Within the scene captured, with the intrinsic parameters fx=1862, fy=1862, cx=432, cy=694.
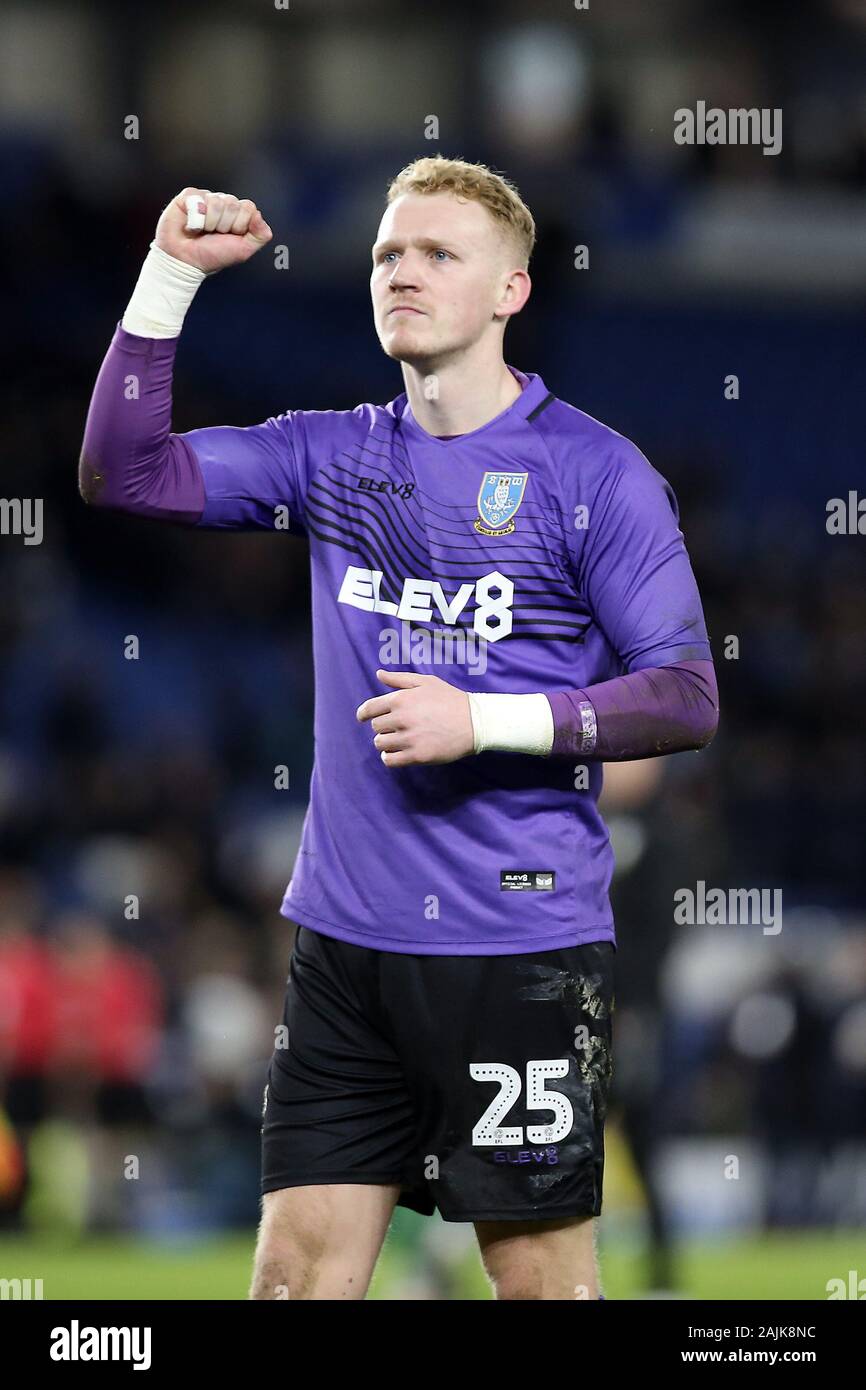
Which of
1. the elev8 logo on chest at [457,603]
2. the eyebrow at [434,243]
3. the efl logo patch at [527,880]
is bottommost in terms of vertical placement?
the efl logo patch at [527,880]

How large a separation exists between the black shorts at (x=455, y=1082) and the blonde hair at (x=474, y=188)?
1.31m

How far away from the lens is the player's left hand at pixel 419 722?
296 centimetres

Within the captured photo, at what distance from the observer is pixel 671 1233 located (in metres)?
6.33

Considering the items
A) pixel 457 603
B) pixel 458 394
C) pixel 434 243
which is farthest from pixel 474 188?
pixel 457 603

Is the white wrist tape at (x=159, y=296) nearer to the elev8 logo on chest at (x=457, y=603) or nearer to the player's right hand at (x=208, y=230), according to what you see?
the player's right hand at (x=208, y=230)

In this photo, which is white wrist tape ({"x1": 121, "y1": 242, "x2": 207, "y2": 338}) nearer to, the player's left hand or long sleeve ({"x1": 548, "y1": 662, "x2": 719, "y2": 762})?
the player's left hand

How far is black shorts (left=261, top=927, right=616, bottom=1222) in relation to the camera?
317 centimetres

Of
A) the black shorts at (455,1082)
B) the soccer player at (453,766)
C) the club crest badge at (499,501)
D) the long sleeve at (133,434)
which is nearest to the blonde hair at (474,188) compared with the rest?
the soccer player at (453,766)

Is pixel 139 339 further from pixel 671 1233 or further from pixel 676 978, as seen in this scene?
pixel 676 978

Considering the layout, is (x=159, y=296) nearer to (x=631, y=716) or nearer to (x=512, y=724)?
(x=512, y=724)

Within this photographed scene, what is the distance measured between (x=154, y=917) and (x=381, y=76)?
7195 millimetres

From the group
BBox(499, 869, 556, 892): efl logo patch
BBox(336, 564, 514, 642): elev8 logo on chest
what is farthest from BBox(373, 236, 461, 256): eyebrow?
BBox(499, 869, 556, 892): efl logo patch

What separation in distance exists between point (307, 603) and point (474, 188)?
304 inches

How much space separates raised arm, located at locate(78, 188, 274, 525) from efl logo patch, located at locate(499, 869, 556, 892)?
0.88 meters
